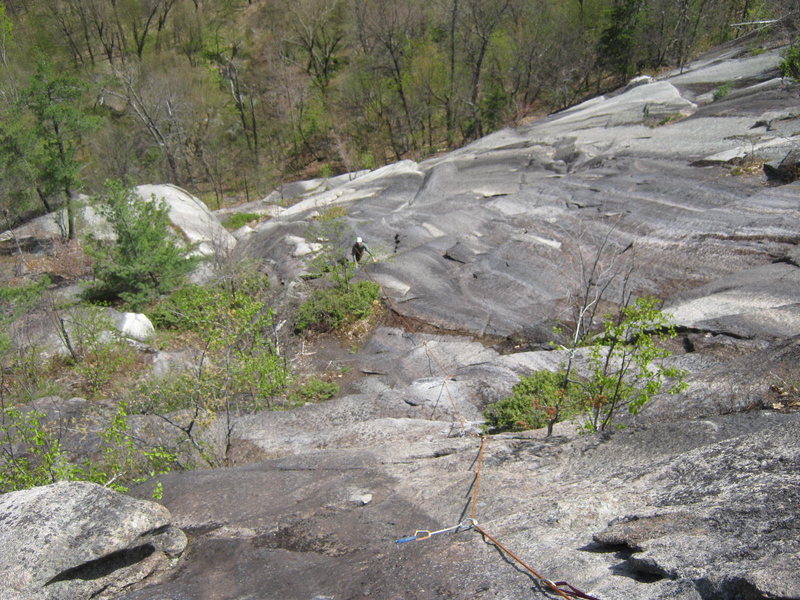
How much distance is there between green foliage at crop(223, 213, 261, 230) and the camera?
25344 mm

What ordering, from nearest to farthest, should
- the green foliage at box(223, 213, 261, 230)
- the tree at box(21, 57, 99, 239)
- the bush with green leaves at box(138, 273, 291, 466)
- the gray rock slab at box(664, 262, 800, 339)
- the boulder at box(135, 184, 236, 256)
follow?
1. the bush with green leaves at box(138, 273, 291, 466)
2. the gray rock slab at box(664, 262, 800, 339)
3. the tree at box(21, 57, 99, 239)
4. the boulder at box(135, 184, 236, 256)
5. the green foliage at box(223, 213, 261, 230)

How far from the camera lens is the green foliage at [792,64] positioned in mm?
19656

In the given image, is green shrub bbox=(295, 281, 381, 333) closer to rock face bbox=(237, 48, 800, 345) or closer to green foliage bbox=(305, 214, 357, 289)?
green foliage bbox=(305, 214, 357, 289)

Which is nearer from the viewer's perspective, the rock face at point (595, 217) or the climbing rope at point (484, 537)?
the climbing rope at point (484, 537)

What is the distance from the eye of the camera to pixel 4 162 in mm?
19781

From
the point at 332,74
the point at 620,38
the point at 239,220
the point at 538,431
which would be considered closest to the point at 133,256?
the point at 239,220

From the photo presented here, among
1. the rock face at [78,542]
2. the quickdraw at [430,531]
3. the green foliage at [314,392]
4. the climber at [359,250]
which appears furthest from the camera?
the climber at [359,250]

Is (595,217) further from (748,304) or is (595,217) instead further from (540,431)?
(540,431)

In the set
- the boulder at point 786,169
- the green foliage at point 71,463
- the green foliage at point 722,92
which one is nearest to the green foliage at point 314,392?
the green foliage at point 71,463

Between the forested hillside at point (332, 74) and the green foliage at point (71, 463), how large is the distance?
20.2 meters

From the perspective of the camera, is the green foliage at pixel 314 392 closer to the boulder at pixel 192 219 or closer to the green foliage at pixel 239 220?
the boulder at pixel 192 219

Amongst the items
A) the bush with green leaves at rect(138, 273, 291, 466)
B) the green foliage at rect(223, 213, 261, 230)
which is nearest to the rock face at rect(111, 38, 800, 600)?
the bush with green leaves at rect(138, 273, 291, 466)

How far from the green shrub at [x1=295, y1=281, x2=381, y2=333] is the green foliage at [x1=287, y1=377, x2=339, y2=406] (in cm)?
353

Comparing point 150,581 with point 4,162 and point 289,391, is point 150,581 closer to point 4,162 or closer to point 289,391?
point 289,391
